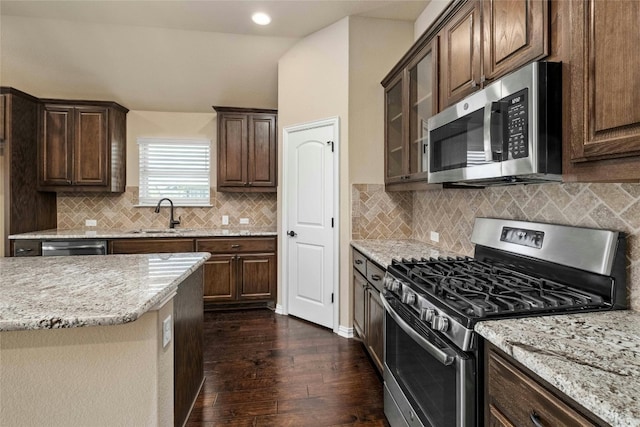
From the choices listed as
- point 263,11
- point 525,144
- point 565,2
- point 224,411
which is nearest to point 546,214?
point 525,144

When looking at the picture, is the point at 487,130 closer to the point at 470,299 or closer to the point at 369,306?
the point at 470,299

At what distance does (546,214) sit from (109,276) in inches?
85.5

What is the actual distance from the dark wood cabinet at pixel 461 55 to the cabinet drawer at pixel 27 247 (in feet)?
14.1

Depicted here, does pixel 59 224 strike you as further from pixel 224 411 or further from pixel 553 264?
pixel 553 264

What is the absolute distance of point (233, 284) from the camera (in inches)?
149

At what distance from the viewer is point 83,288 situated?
1.33 m

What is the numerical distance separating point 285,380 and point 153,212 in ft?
10.5

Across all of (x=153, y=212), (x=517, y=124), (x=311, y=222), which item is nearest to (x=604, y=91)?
(x=517, y=124)

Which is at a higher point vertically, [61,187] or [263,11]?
[263,11]

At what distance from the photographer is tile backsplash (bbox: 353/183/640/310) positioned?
3.90 feet

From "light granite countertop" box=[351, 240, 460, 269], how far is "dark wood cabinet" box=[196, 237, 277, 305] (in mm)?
1332

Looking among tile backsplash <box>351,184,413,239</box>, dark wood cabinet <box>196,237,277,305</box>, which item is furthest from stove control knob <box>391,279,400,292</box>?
dark wood cabinet <box>196,237,277,305</box>

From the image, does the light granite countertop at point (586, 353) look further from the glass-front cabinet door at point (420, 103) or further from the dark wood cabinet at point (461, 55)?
the glass-front cabinet door at point (420, 103)

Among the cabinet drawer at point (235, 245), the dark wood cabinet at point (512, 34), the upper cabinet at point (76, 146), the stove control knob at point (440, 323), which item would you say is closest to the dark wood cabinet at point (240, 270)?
the cabinet drawer at point (235, 245)
